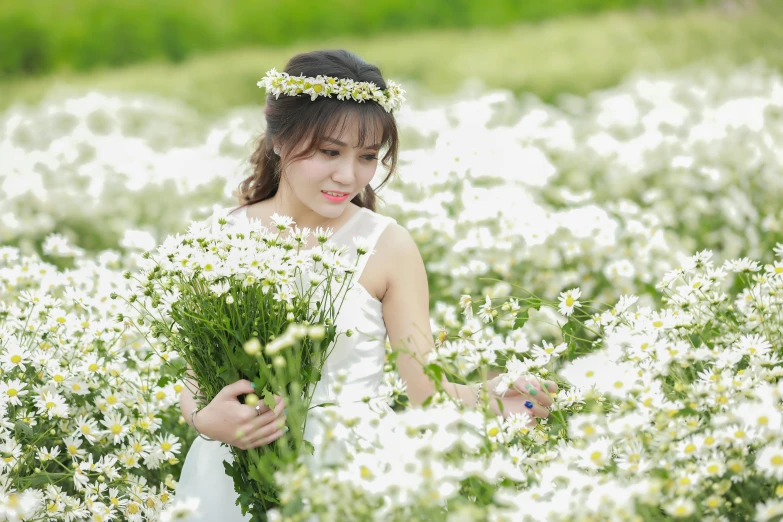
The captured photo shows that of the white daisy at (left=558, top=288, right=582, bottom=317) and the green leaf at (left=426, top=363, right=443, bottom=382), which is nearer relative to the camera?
the green leaf at (left=426, top=363, right=443, bottom=382)

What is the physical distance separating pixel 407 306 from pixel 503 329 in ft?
4.78

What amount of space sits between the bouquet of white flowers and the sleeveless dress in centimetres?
19

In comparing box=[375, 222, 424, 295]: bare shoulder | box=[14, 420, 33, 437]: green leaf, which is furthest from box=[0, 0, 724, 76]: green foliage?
box=[14, 420, 33, 437]: green leaf

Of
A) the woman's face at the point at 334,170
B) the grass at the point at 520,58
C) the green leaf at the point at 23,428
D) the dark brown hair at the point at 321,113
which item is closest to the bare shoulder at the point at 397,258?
the woman's face at the point at 334,170

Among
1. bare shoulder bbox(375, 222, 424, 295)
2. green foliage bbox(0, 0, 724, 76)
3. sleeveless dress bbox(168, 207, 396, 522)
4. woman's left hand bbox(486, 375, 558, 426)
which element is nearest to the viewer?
woman's left hand bbox(486, 375, 558, 426)

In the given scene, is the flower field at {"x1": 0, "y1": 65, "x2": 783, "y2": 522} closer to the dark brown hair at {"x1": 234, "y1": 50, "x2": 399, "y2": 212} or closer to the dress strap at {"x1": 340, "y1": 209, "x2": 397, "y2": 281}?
the dress strap at {"x1": 340, "y1": 209, "x2": 397, "y2": 281}

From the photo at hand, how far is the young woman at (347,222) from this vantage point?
2490 mm

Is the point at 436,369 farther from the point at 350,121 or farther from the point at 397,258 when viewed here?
the point at 350,121

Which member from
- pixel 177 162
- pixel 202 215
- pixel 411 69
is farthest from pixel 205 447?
pixel 411 69

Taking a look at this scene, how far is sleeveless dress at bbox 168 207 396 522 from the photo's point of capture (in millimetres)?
2388

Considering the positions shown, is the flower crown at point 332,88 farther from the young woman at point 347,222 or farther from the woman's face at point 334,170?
the woman's face at point 334,170

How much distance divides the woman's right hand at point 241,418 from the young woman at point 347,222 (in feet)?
0.98

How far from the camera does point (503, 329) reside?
156 inches

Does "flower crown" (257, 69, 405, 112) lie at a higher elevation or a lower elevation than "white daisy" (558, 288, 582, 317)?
higher
